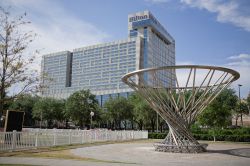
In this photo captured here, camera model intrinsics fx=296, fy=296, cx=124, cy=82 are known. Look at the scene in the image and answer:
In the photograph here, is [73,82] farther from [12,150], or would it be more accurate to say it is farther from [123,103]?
[12,150]

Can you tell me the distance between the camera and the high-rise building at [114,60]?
13962 centimetres

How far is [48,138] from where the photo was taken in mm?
24000

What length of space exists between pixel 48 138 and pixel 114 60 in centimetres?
12537

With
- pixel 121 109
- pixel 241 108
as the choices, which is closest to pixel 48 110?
pixel 121 109

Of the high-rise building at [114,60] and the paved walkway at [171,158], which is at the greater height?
the high-rise building at [114,60]

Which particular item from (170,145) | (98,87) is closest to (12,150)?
(170,145)

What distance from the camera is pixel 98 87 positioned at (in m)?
155

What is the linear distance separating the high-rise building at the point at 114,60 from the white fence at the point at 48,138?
101982 mm

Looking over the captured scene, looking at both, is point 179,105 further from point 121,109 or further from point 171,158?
point 121,109

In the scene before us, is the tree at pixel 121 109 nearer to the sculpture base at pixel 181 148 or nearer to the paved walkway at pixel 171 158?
the sculpture base at pixel 181 148

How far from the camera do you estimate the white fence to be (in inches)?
765

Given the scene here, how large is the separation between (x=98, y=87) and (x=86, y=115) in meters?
79.8

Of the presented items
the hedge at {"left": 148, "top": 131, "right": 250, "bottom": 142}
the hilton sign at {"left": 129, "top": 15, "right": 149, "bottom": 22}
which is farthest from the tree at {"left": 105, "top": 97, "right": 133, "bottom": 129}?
the hilton sign at {"left": 129, "top": 15, "right": 149, "bottom": 22}

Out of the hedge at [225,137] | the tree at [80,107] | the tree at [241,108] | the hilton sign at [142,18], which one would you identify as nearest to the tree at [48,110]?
the tree at [80,107]
